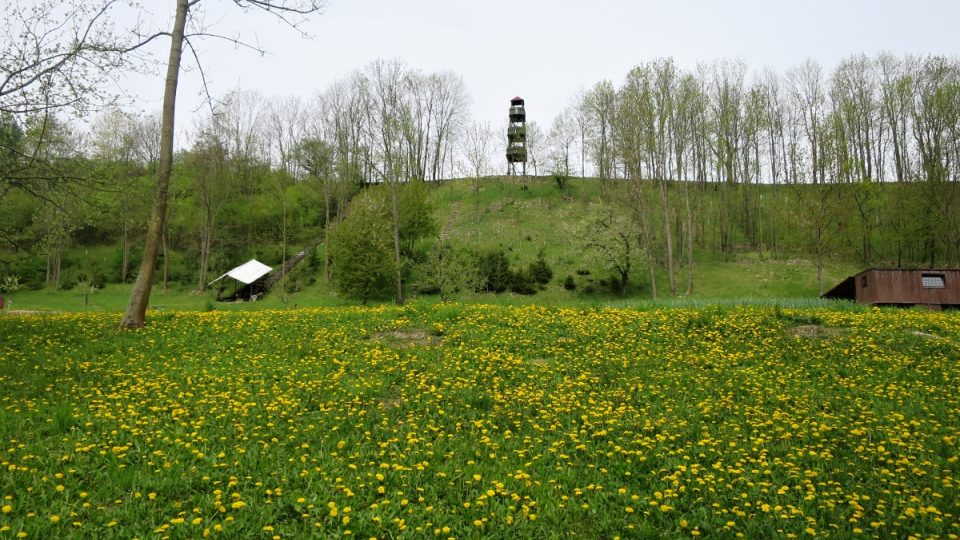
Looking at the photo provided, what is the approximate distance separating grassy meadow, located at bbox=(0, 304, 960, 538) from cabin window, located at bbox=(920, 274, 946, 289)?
16.4 metres

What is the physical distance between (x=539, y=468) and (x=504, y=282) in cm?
3366

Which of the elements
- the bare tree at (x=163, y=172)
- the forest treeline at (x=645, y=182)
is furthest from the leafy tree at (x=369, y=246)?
the bare tree at (x=163, y=172)

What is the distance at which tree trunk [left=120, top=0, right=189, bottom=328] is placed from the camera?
1253 centimetres

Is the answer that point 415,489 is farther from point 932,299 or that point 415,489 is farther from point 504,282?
point 504,282

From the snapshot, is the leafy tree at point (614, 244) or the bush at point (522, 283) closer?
the bush at point (522, 283)

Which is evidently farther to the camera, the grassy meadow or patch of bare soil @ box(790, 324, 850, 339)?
patch of bare soil @ box(790, 324, 850, 339)

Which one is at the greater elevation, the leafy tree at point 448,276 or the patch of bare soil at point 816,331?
the leafy tree at point 448,276

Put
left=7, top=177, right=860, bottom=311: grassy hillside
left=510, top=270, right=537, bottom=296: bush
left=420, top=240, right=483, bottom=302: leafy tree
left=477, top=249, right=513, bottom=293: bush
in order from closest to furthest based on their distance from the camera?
left=420, top=240, right=483, bottom=302: leafy tree, left=7, top=177, right=860, bottom=311: grassy hillside, left=510, top=270, right=537, bottom=296: bush, left=477, top=249, right=513, bottom=293: bush

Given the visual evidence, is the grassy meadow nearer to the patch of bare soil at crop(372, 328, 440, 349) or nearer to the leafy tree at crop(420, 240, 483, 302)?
the patch of bare soil at crop(372, 328, 440, 349)

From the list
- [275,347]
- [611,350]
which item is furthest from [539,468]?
[275,347]

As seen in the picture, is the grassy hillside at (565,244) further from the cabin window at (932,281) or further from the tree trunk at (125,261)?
the tree trunk at (125,261)

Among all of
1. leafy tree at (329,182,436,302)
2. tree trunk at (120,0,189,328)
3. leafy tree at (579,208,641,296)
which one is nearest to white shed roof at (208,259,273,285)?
leafy tree at (329,182,436,302)

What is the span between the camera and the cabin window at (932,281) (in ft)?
83.3

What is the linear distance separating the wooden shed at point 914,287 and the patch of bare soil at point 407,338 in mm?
23688
